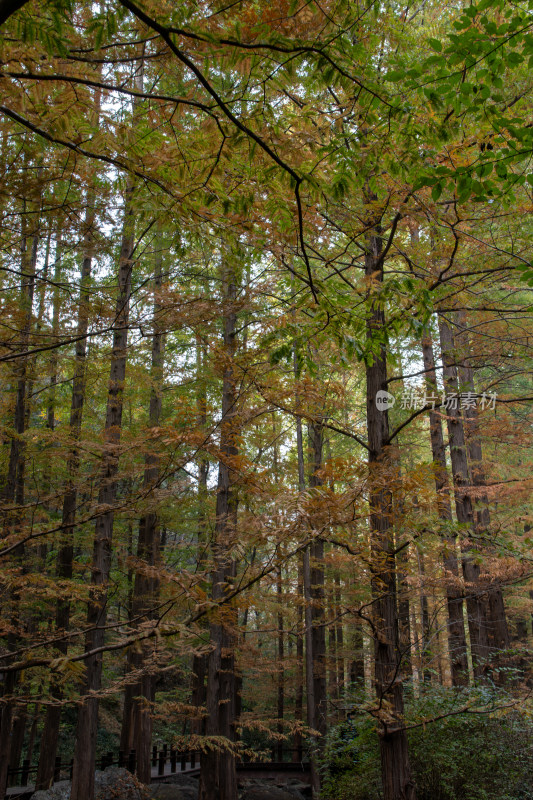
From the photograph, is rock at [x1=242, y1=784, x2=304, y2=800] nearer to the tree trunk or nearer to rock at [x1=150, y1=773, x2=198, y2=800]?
rock at [x1=150, y1=773, x2=198, y2=800]

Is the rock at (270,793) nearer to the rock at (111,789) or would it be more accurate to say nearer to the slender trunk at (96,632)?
the rock at (111,789)

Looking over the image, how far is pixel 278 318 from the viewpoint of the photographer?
19.3 feet

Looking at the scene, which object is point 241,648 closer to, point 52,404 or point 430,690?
point 430,690

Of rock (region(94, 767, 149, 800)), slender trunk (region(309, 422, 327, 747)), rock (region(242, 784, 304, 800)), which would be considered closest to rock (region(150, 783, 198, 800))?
rock (region(242, 784, 304, 800))

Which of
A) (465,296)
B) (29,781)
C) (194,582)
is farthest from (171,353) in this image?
(194,582)

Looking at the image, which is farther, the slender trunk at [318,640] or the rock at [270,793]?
the slender trunk at [318,640]

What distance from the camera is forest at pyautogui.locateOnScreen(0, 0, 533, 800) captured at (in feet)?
9.20

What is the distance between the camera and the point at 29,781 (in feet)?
46.3

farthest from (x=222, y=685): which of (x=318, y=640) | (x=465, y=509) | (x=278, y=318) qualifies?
(x=278, y=318)

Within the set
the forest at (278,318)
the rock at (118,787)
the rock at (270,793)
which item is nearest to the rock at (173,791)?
the forest at (278,318)

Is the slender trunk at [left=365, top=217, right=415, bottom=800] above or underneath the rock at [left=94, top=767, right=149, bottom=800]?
above

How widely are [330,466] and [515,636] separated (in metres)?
20.0

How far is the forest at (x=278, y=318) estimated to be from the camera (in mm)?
2805

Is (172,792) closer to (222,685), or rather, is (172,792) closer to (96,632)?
(222,685)
